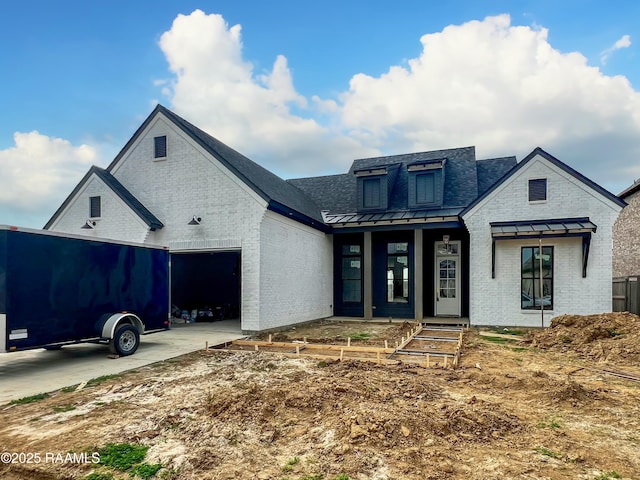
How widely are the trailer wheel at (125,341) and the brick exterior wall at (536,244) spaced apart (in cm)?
1094

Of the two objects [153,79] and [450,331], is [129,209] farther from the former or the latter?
[450,331]

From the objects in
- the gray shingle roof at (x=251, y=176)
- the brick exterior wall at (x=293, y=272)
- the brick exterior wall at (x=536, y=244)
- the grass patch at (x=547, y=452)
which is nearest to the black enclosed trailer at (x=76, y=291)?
the brick exterior wall at (x=293, y=272)

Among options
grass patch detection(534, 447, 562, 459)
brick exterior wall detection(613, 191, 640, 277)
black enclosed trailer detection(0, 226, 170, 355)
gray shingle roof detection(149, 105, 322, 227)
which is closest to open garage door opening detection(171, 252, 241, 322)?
gray shingle roof detection(149, 105, 322, 227)

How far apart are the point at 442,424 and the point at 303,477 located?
1.84 m

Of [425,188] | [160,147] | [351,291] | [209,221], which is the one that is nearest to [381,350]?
[209,221]

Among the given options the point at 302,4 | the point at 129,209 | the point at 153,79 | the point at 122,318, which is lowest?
the point at 122,318

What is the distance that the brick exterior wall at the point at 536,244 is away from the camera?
40.9ft

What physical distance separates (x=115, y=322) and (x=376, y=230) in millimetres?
10587

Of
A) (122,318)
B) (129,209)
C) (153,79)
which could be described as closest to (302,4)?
(153,79)

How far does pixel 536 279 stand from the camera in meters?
13.0

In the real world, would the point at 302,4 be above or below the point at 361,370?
above

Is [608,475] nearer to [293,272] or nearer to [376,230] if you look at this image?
A: [293,272]

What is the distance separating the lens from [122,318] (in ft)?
28.4

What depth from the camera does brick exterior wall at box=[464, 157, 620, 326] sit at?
12.5 metres
